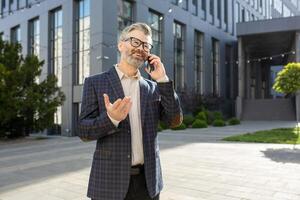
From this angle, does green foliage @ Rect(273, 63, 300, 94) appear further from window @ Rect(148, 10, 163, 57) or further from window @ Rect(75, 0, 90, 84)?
window @ Rect(148, 10, 163, 57)

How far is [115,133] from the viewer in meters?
2.12

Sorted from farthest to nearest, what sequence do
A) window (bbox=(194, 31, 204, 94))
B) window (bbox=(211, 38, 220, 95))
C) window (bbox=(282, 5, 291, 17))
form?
window (bbox=(282, 5, 291, 17))
window (bbox=(211, 38, 220, 95))
window (bbox=(194, 31, 204, 94))

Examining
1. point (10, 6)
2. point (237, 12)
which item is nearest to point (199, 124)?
point (10, 6)

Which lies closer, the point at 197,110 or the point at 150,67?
the point at 150,67

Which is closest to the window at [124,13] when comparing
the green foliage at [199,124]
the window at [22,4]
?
the green foliage at [199,124]

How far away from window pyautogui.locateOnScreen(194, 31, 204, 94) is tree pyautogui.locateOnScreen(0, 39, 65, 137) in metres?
16.5

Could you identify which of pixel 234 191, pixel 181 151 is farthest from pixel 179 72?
pixel 234 191

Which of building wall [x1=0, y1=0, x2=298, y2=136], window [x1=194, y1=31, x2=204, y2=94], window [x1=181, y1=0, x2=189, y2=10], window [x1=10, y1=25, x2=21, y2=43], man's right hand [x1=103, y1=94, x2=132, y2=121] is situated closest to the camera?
man's right hand [x1=103, y1=94, x2=132, y2=121]

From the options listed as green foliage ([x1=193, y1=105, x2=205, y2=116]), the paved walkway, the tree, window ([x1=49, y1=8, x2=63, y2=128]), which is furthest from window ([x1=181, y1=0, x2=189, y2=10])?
the paved walkway

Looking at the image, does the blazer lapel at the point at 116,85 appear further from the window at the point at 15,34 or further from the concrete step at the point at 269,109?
the concrete step at the point at 269,109

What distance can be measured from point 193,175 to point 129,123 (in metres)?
5.26

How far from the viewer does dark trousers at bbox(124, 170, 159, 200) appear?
2189 millimetres

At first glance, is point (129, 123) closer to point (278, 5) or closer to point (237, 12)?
point (237, 12)

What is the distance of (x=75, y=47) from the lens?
2239 cm
